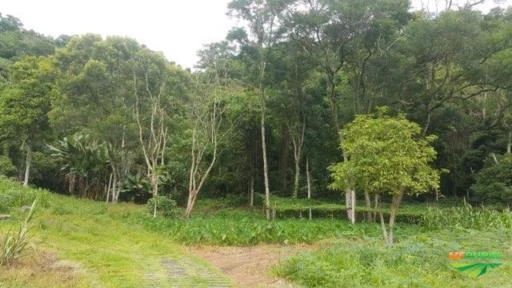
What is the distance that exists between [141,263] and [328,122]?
17.7 metres

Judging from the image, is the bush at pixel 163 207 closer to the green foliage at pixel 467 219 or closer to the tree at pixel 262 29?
the tree at pixel 262 29

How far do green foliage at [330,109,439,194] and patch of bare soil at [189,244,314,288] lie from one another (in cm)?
273

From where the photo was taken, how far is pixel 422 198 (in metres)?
29.5

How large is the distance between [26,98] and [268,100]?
13.7 meters

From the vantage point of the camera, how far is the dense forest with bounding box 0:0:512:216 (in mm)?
19000

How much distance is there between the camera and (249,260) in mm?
10953

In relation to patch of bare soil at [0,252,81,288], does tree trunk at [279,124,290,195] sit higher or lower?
higher

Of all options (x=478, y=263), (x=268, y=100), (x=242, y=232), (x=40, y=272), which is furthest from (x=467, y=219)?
(x=40, y=272)

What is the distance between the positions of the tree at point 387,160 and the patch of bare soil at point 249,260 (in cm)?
271

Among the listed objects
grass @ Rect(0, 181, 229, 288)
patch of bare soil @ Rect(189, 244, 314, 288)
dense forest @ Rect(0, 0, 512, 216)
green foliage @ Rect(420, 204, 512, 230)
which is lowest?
patch of bare soil @ Rect(189, 244, 314, 288)

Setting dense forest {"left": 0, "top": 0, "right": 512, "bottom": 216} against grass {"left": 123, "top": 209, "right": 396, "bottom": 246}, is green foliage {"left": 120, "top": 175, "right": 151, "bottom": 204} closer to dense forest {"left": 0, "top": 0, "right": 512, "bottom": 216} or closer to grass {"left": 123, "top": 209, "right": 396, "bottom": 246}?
dense forest {"left": 0, "top": 0, "right": 512, "bottom": 216}

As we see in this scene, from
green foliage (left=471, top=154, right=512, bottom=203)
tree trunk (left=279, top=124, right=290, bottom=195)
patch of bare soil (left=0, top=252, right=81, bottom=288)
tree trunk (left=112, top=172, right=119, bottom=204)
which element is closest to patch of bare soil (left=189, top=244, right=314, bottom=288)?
patch of bare soil (left=0, top=252, right=81, bottom=288)

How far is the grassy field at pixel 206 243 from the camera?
726 cm

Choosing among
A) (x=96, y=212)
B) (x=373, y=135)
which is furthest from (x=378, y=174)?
(x=96, y=212)
